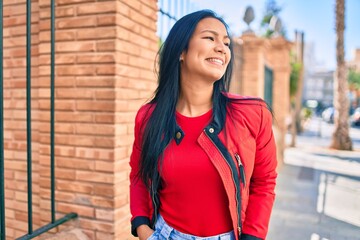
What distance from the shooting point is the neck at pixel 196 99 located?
1.79 meters

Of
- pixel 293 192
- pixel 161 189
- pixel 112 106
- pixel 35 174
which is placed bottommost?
pixel 293 192

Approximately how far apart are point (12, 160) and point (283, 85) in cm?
799

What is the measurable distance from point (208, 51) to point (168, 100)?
31cm

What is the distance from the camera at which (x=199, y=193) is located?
162cm

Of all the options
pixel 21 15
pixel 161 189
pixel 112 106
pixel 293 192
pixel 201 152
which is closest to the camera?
pixel 201 152

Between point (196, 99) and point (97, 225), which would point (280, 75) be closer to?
point (97, 225)

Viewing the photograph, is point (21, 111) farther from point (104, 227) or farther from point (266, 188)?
point (266, 188)

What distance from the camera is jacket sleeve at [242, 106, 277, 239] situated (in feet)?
5.47

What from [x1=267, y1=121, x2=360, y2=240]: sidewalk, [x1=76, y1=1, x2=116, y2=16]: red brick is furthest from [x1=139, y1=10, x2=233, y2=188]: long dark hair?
[x1=267, y1=121, x2=360, y2=240]: sidewalk

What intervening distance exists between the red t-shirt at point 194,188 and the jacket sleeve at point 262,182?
127 millimetres

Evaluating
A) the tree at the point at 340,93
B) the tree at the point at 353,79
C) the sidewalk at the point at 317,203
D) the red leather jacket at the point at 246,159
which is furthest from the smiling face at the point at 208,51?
the tree at the point at 353,79

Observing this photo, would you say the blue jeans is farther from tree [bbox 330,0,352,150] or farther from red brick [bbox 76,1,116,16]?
tree [bbox 330,0,352,150]

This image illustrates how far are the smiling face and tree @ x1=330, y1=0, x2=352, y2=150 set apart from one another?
40.0 feet

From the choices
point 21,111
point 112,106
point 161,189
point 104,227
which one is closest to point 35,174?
point 21,111
